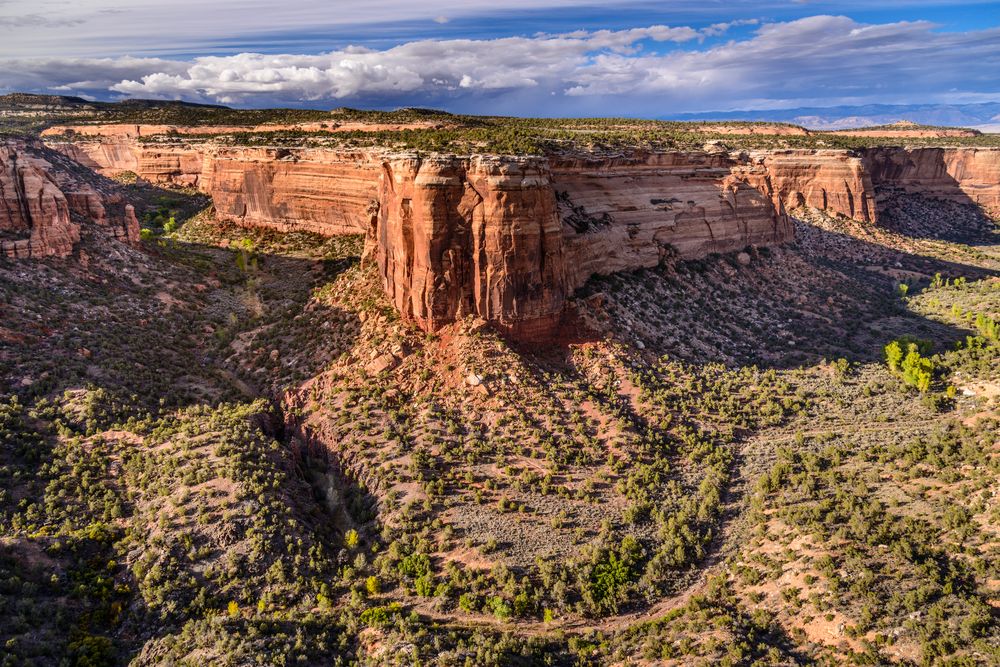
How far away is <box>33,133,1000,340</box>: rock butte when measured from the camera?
35.9m

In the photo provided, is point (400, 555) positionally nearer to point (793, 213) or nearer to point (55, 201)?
point (55, 201)

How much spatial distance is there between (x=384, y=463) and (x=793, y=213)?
68910mm

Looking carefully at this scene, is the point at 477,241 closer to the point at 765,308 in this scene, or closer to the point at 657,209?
the point at 657,209

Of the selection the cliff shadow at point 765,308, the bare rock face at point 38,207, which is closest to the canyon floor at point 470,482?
the cliff shadow at point 765,308

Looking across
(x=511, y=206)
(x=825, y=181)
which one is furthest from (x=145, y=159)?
(x=825, y=181)

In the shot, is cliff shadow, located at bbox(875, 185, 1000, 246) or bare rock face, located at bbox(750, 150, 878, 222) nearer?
bare rock face, located at bbox(750, 150, 878, 222)

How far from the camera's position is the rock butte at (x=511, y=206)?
3591 centimetres

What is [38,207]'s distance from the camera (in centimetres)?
4141

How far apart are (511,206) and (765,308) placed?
97.6 feet

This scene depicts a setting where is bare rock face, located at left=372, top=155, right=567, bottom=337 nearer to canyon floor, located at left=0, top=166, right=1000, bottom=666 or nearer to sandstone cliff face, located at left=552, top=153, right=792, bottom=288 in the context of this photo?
canyon floor, located at left=0, top=166, right=1000, bottom=666

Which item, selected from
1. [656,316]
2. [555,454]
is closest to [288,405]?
[555,454]

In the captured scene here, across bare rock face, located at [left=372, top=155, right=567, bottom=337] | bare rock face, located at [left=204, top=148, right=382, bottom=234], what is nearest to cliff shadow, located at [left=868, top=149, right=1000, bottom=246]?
bare rock face, located at [left=372, top=155, right=567, bottom=337]

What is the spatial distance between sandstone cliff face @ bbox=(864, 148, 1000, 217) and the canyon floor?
57.3 meters

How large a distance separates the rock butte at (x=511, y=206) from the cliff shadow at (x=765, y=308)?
89.0 inches
